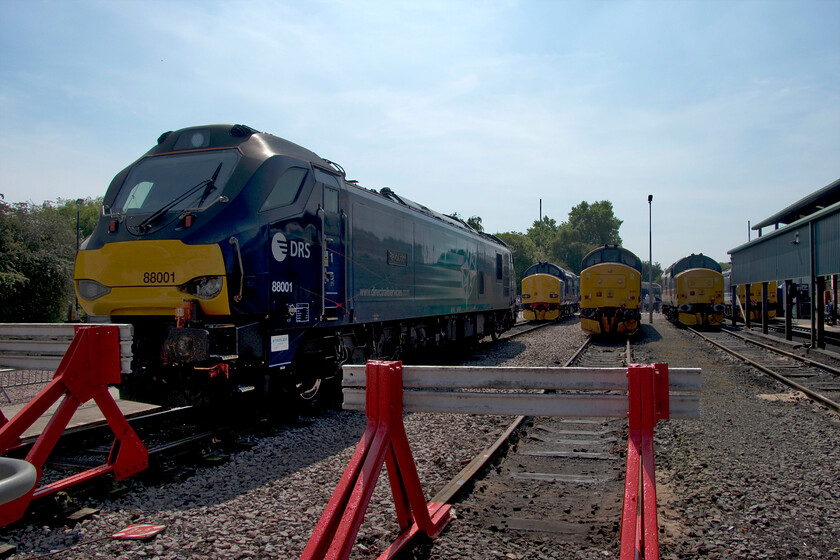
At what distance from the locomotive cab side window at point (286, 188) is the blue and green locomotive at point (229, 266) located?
0.6 inches

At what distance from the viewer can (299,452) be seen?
19.7ft

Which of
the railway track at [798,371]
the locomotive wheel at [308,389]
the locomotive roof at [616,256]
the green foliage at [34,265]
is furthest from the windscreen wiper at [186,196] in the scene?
the green foliage at [34,265]

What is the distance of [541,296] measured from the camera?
30.8 m

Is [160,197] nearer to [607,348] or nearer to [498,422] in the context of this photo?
[498,422]

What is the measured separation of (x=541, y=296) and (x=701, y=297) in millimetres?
7742

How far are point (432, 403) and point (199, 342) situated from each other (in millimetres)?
3514

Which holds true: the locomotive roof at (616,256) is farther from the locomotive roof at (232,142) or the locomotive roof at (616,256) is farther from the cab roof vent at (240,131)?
the cab roof vent at (240,131)

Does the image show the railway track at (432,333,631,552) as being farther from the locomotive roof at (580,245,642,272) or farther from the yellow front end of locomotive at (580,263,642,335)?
the locomotive roof at (580,245,642,272)

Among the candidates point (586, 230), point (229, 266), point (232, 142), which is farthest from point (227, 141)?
point (586, 230)

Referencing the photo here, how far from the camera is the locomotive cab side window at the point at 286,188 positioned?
6800 millimetres

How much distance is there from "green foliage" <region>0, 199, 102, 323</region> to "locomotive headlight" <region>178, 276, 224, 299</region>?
2052 centimetres

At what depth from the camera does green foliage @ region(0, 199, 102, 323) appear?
23453 millimetres

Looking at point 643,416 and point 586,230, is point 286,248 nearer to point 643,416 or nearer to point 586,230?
point 643,416

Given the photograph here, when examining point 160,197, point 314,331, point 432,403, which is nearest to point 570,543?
point 432,403
